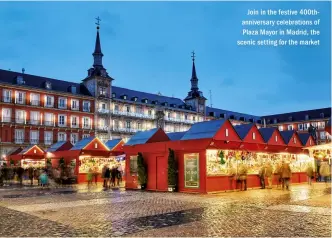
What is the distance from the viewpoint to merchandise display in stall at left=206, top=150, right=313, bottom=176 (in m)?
20.6

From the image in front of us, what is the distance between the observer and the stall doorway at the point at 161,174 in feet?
73.2

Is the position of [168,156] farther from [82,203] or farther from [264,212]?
[264,212]

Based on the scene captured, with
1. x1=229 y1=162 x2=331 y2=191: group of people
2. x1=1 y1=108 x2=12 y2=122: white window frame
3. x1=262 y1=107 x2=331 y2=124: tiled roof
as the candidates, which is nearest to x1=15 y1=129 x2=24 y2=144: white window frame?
x1=1 y1=108 x2=12 y2=122: white window frame

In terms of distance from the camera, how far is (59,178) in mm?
26688

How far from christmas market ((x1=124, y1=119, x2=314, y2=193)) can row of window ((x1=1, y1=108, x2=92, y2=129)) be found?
117 feet

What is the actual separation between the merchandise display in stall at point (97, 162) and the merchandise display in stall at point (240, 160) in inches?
450

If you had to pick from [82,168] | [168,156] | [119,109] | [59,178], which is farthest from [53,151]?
[119,109]

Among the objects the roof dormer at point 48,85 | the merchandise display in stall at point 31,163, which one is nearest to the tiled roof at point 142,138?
the merchandise display in stall at point 31,163

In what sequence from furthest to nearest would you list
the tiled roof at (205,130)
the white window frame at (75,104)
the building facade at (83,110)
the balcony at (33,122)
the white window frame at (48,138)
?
1. the white window frame at (75,104)
2. the white window frame at (48,138)
3. the balcony at (33,122)
4. the building facade at (83,110)
5. the tiled roof at (205,130)

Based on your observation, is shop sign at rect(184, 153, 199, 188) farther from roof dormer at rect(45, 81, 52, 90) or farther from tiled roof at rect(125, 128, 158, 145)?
roof dormer at rect(45, 81, 52, 90)

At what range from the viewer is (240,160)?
22516 millimetres

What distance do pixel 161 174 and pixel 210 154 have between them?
3.92m

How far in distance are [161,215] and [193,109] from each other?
235 feet

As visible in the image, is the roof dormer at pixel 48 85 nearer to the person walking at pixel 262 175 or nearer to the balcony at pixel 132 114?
the balcony at pixel 132 114
